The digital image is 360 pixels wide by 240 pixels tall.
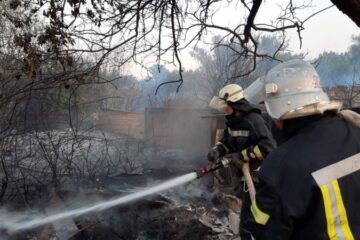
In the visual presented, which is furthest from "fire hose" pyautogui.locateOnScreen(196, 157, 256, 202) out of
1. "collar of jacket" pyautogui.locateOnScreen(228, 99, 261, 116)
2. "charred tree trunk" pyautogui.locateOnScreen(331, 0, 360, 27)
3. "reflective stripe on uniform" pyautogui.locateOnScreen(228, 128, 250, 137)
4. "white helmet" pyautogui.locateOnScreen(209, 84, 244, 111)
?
"charred tree trunk" pyautogui.locateOnScreen(331, 0, 360, 27)

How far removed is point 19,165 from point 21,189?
487 mm

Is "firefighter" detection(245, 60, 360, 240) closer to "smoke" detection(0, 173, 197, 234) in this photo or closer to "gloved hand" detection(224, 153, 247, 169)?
"gloved hand" detection(224, 153, 247, 169)

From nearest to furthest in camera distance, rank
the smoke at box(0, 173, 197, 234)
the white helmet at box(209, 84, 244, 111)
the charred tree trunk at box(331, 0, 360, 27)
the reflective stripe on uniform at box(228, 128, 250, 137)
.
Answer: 1. the charred tree trunk at box(331, 0, 360, 27)
2. the smoke at box(0, 173, 197, 234)
3. the reflective stripe on uniform at box(228, 128, 250, 137)
4. the white helmet at box(209, 84, 244, 111)

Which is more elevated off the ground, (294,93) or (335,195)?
(294,93)

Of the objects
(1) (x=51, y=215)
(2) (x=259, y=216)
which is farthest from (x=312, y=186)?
(1) (x=51, y=215)

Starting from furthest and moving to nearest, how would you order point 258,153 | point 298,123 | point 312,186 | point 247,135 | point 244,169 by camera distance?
point 247,135
point 244,169
point 258,153
point 298,123
point 312,186

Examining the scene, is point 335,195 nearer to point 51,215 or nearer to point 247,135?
point 247,135

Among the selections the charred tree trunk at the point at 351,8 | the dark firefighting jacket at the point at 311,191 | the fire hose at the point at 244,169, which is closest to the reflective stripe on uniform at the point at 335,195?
the dark firefighting jacket at the point at 311,191

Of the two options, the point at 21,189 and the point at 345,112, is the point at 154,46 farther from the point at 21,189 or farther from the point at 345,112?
the point at 345,112

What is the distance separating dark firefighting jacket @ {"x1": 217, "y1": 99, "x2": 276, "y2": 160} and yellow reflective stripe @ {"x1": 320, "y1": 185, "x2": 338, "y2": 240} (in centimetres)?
289

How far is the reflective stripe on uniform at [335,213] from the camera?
1640mm

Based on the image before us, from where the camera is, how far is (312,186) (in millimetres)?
1635

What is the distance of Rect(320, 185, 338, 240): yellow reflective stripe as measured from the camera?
1635 mm

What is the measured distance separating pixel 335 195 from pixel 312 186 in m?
0.12
